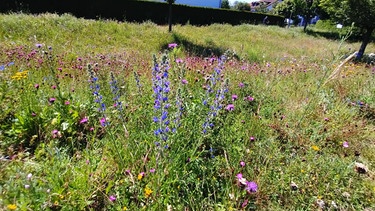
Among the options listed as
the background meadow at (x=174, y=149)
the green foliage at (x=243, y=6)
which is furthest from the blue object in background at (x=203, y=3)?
the background meadow at (x=174, y=149)

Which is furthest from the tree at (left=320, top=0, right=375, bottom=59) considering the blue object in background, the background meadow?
the blue object in background

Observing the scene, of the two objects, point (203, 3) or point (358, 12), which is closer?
point (358, 12)

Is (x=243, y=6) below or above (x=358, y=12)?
above

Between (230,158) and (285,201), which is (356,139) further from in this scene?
(230,158)

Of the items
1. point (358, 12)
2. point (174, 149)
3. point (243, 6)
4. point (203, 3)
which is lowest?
point (174, 149)

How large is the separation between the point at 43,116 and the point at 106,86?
93 cm

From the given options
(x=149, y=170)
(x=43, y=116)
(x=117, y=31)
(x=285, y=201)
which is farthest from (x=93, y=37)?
(x=285, y=201)

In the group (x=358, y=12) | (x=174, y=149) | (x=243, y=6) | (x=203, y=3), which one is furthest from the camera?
(x=243, y=6)

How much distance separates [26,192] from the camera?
5.10 ft

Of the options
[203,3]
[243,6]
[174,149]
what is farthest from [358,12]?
[243,6]

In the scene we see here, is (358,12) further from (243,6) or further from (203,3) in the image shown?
(243,6)

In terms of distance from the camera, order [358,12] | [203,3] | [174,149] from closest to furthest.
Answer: [174,149] → [358,12] → [203,3]

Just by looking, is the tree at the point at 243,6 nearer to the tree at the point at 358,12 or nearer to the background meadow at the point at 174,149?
the tree at the point at 358,12

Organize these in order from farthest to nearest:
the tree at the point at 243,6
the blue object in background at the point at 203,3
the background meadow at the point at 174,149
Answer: the tree at the point at 243,6 → the blue object in background at the point at 203,3 → the background meadow at the point at 174,149
